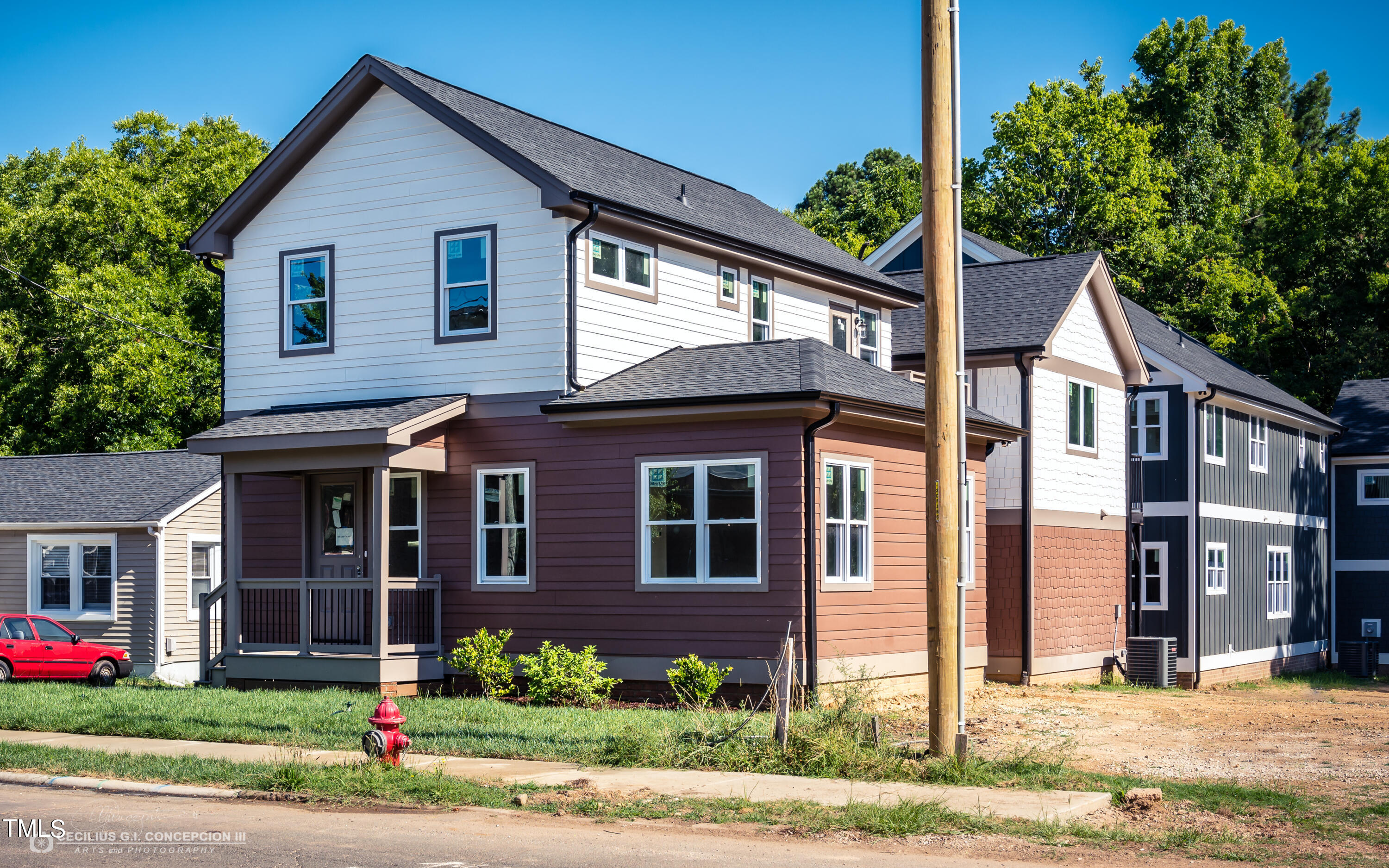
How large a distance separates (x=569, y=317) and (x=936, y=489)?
8.35 metres

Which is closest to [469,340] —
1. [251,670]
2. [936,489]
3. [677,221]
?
[677,221]

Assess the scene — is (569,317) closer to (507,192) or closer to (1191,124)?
(507,192)

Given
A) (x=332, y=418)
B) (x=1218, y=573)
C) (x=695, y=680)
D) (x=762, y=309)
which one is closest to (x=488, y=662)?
(x=695, y=680)

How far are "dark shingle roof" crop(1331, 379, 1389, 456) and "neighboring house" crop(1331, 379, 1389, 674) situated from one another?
0.10ft

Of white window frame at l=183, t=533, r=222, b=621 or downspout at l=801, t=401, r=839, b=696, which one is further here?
white window frame at l=183, t=533, r=222, b=621

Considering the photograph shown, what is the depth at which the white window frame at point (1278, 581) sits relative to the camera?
34500 mm

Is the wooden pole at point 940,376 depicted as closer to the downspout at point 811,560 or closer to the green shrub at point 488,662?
the downspout at point 811,560

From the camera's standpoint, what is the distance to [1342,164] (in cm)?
4181

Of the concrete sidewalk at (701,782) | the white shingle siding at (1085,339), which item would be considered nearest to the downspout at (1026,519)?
the white shingle siding at (1085,339)

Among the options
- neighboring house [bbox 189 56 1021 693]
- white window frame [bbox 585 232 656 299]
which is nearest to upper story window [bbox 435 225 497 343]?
neighboring house [bbox 189 56 1021 693]

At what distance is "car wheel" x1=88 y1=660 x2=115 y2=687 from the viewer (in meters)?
26.4

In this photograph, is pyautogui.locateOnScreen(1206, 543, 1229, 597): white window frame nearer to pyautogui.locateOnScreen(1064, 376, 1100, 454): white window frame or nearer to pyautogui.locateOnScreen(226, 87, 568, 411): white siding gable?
pyautogui.locateOnScreen(1064, 376, 1100, 454): white window frame

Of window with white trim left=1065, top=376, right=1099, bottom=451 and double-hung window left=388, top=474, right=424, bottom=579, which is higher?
window with white trim left=1065, top=376, right=1099, bottom=451

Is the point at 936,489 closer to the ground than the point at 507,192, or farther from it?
closer to the ground
